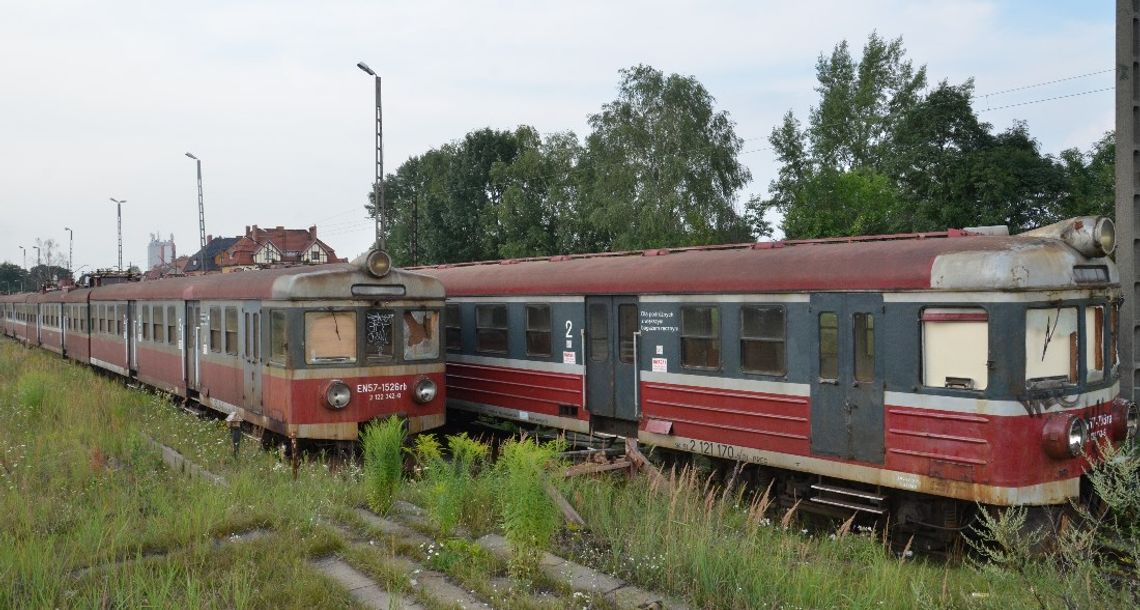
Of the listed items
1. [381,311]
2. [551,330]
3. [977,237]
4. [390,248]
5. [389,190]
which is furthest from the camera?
[389,190]

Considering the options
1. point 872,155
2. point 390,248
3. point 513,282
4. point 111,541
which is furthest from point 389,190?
point 111,541

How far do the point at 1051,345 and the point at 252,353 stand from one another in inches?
369

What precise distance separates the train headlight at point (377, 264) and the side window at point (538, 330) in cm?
224

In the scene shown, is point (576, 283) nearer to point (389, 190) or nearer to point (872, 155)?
point (872, 155)

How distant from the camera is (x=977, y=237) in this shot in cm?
817

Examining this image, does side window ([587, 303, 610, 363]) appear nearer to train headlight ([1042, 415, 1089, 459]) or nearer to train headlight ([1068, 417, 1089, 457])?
train headlight ([1042, 415, 1089, 459])

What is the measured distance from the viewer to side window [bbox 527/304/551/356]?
12.5m

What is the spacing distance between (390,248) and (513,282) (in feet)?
176

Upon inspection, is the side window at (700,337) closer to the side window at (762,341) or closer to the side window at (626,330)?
the side window at (762,341)

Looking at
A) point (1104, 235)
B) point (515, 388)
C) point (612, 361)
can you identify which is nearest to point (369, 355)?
point (515, 388)

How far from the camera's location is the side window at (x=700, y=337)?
32.5ft

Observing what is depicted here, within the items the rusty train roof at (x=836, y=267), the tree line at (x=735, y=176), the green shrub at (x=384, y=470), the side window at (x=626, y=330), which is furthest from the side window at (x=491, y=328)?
the tree line at (x=735, y=176)

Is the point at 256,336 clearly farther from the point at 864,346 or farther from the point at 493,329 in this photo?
the point at 864,346

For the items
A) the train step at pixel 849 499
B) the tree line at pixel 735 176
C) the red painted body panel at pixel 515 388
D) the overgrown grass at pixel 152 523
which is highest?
the tree line at pixel 735 176
